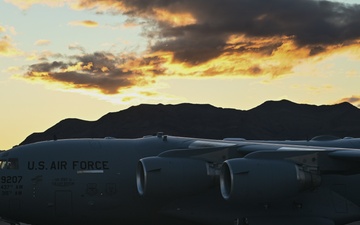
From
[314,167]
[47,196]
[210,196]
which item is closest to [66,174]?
[47,196]

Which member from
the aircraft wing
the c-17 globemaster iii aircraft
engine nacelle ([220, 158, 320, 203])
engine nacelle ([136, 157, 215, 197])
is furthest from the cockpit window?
the aircraft wing

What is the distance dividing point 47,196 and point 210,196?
5396 millimetres

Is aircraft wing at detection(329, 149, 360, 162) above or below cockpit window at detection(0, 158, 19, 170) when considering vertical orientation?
below

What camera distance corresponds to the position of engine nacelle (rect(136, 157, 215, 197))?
63.0ft

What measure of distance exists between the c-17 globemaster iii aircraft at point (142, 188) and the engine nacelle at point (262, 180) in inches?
37.9

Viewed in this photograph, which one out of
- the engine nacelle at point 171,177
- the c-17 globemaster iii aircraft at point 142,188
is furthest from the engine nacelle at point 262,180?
the engine nacelle at point 171,177

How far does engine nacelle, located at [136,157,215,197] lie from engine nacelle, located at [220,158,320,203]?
1447mm

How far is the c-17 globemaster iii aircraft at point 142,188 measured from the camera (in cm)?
1961

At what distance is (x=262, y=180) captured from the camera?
17.8m

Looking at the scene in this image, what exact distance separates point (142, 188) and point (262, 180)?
13.2 feet

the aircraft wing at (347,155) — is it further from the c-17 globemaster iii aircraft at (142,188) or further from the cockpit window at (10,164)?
the cockpit window at (10,164)

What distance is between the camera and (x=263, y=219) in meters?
20.2

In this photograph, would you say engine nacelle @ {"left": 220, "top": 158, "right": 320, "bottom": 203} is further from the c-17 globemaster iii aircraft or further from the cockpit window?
the cockpit window

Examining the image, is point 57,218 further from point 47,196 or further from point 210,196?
point 210,196
